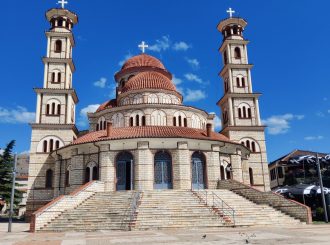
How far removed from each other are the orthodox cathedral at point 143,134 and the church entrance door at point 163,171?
3.2 inches

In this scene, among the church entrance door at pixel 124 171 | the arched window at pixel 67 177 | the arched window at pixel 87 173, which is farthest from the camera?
the arched window at pixel 67 177

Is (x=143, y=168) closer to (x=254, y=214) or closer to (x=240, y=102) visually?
(x=254, y=214)

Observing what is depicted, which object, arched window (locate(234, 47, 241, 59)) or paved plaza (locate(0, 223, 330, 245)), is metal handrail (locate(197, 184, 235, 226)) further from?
arched window (locate(234, 47, 241, 59))

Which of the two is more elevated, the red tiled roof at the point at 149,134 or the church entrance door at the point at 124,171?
the red tiled roof at the point at 149,134

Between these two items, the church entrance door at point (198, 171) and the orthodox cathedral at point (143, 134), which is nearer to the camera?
the orthodox cathedral at point (143, 134)

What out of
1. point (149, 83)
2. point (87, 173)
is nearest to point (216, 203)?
point (87, 173)

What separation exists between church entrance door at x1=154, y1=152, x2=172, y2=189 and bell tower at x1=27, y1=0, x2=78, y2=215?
33.0 ft

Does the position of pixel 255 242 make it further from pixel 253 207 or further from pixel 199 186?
pixel 199 186

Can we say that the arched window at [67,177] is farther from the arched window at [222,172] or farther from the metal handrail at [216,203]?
the arched window at [222,172]

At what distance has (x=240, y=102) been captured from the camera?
40.1 m

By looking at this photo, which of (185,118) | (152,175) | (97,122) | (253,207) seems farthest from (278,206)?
(97,122)

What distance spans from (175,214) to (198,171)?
869 centimetres

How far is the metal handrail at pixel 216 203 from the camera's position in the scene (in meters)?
20.8

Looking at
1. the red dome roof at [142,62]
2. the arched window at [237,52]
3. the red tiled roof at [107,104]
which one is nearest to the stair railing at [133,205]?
the red tiled roof at [107,104]
